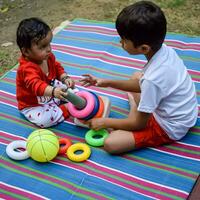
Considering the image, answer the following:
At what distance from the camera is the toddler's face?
236cm

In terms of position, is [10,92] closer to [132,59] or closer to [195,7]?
[132,59]

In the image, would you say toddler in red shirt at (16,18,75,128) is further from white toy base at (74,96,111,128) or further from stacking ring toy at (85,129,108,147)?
stacking ring toy at (85,129,108,147)

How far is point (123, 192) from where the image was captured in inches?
84.7

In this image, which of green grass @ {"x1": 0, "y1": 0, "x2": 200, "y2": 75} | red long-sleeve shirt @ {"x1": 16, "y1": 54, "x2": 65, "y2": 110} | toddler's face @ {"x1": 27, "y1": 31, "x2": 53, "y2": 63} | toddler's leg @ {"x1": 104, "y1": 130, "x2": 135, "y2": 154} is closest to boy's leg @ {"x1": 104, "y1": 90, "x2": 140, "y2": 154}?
toddler's leg @ {"x1": 104, "y1": 130, "x2": 135, "y2": 154}

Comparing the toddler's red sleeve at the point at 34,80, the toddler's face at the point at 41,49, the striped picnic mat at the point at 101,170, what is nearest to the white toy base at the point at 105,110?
the striped picnic mat at the point at 101,170

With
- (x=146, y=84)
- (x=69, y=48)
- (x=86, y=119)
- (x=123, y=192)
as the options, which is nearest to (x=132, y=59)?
(x=69, y=48)

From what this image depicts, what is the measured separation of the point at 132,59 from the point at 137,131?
101 cm

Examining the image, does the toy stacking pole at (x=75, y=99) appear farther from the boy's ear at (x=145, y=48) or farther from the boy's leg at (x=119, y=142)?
the boy's ear at (x=145, y=48)

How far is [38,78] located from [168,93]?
85cm

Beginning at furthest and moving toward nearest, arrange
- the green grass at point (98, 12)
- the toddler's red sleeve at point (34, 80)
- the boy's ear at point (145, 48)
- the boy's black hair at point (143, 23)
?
the green grass at point (98, 12) < the toddler's red sleeve at point (34, 80) < the boy's ear at point (145, 48) < the boy's black hair at point (143, 23)

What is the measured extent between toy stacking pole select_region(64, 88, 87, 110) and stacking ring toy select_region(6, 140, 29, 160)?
0.43m

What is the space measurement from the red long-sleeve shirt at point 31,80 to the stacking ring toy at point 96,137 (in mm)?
420

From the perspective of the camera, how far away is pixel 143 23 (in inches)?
78.2

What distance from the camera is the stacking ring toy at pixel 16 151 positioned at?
2.40 metres
